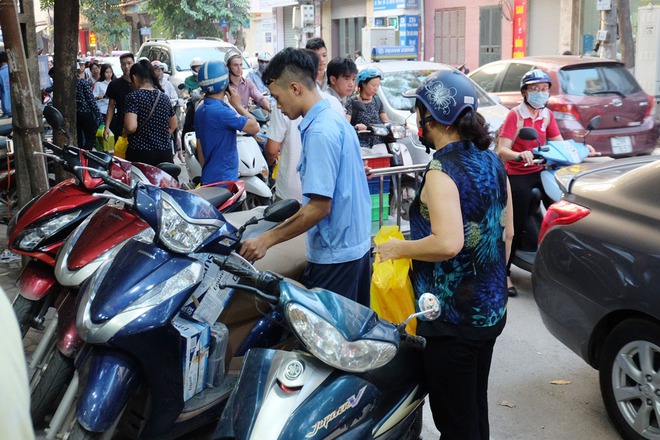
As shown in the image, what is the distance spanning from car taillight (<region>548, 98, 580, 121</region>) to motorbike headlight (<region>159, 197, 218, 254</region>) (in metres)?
8.27

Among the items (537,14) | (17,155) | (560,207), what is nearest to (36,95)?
(17,155)

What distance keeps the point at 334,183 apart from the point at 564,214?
4.85ft

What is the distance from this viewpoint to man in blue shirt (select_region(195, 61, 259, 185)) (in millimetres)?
5688

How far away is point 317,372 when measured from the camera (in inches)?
104

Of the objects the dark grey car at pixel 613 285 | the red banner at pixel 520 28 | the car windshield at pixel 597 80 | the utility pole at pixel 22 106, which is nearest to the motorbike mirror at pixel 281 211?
the dark grey car at pixel 613 285

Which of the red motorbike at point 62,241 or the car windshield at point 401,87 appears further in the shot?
the car windshield at point 401,87

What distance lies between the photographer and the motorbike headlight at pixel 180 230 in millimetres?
3053

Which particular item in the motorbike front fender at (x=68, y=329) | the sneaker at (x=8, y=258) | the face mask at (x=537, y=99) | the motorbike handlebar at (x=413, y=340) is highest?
the face mask at (x=537, y=99)

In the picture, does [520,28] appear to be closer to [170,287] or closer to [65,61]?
[65,61]

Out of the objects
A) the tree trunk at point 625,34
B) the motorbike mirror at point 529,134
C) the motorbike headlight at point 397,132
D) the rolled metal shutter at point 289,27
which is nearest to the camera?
the motorbike mirror at point 529,134

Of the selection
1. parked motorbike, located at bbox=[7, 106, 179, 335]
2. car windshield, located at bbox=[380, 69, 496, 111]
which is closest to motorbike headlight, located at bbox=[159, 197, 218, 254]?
parked motorbike, located at bbox=[7, 106, 179, 335]

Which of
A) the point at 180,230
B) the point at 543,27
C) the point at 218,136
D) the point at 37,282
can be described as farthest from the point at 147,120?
the point at 543,27

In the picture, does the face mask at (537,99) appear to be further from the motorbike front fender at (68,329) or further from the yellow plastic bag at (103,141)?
the yellow plastic bag at (103,141)

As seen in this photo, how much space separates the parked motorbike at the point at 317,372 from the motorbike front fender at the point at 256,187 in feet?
15.5
